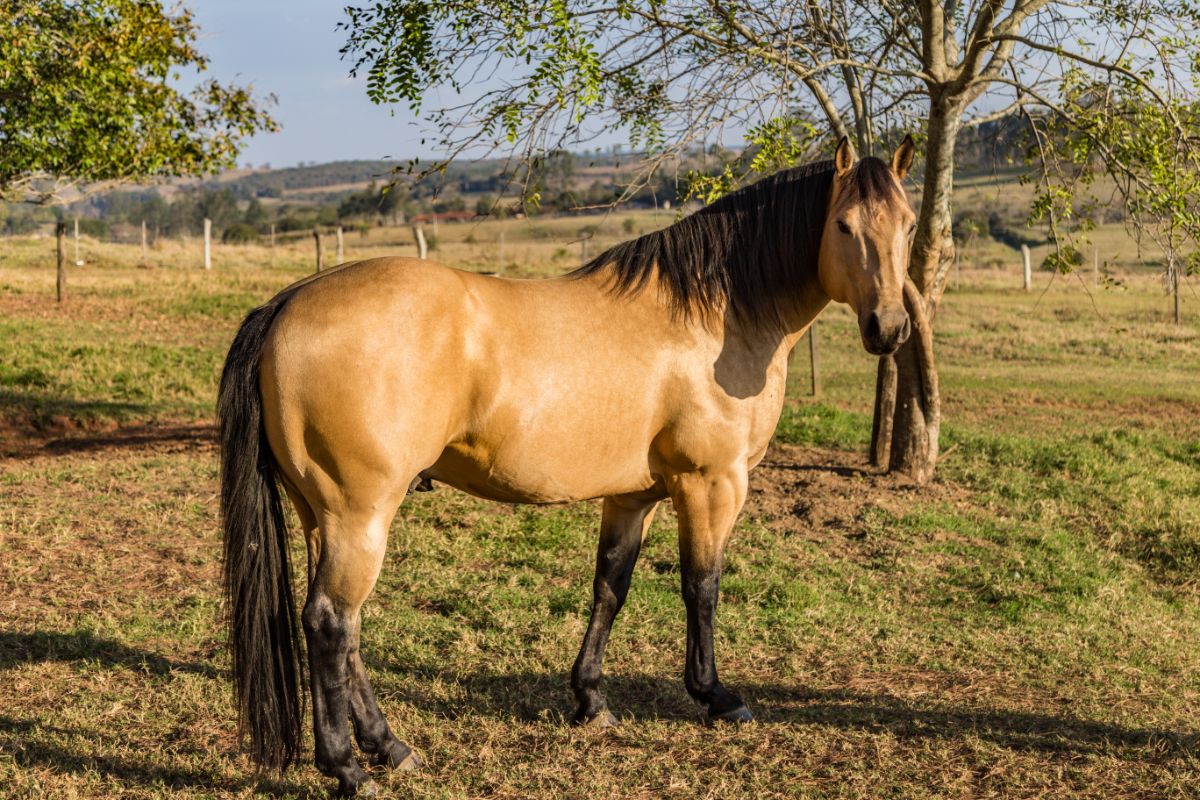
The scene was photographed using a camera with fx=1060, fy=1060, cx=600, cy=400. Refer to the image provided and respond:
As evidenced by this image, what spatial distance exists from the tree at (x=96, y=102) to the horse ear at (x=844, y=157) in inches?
298

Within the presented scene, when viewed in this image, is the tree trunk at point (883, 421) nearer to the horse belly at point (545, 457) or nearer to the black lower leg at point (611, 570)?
the black lower leg at point (611, 570)

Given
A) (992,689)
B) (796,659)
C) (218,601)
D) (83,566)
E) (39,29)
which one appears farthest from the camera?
(39,29)

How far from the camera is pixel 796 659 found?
555 centimetres

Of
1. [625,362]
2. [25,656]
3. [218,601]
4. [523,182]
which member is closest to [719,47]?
[523,182]

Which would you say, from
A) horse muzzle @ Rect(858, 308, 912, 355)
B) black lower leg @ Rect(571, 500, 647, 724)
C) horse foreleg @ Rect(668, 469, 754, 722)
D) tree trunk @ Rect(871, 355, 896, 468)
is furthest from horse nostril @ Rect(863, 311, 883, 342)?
tree trunk @ Rect(871, 355, 896, 468)

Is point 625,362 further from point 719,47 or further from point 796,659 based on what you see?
point 719,47

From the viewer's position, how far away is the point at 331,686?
3.90 metres

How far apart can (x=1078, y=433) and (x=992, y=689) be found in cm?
732

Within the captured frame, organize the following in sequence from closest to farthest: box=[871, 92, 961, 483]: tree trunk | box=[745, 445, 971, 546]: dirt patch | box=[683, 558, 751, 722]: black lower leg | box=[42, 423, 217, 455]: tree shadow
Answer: box=[683, 558, 751, 722]: black lower leg
box=[745, 445, 971, 546]: dirt patch
box=[871, 92, 961, 483]: tree trunk
box=[42, 423, 217, 455]: tree shadow

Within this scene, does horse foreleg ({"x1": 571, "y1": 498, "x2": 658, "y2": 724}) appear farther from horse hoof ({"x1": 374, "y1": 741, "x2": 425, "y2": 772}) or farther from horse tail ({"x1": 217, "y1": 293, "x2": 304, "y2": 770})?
horse tail ({"x1": 217, "y1": 293, "x2": 304, "y2": 770})

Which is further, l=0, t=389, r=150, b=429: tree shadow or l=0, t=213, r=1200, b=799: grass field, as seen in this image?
l=0, t=389, r=150, b=429: tree shadow

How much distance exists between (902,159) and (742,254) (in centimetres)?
76

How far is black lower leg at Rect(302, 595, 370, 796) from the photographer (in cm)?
384

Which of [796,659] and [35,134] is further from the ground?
[35,134]
